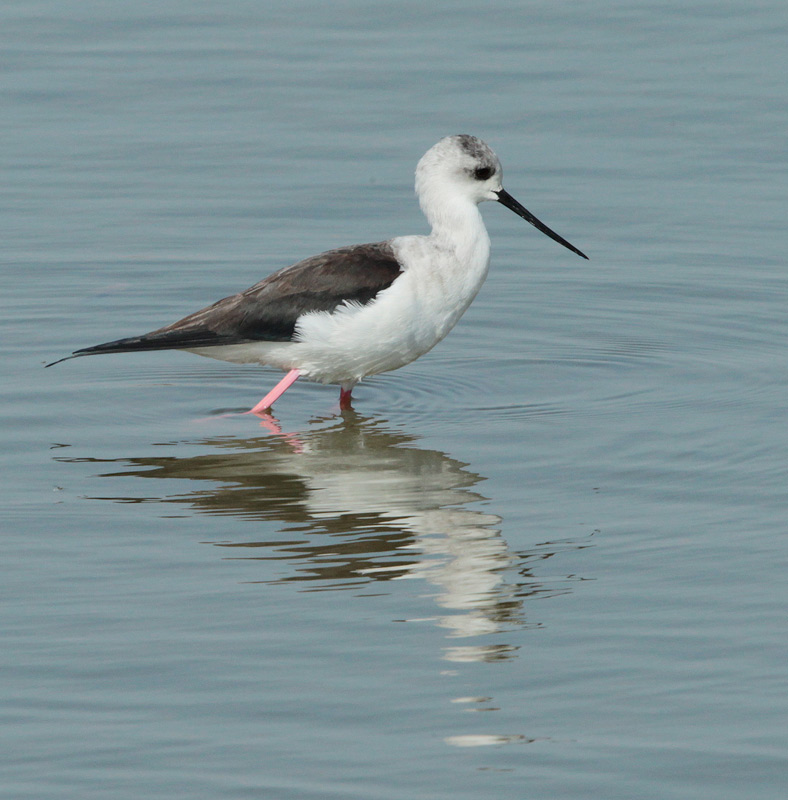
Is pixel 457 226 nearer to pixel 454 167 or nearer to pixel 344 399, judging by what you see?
pixel 454 167

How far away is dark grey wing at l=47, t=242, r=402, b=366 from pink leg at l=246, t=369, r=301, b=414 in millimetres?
307

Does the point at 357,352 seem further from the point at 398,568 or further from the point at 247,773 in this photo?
the point at 247,773

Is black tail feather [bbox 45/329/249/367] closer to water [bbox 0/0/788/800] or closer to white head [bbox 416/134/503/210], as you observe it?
water [bbox 0/0/788/800]

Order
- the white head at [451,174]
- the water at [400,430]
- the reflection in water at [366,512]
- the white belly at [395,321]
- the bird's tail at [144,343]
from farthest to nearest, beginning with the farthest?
the white head at [451,174], the bird's tail at [144,343], the white belly at [395,321], the reflection in water at [366,512], the water at [400,430]

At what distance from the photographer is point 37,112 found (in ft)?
45.2

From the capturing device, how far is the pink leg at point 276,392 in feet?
29.3

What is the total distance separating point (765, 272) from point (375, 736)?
21.7 ft

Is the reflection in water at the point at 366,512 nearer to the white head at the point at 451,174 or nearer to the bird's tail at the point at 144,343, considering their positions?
the bird's tail at the point at 144,343

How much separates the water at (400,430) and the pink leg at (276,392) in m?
0.20

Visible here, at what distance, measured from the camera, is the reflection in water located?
249 inches

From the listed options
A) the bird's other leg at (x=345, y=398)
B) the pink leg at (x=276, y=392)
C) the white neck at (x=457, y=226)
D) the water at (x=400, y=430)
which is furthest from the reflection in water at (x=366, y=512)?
the white neck at (x=457, y=226)

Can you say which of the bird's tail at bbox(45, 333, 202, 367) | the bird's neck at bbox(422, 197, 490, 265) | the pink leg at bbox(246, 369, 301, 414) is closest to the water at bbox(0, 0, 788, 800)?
the pink leg at bbox(246, 369, 301, 414)

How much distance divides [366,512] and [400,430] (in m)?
1.49

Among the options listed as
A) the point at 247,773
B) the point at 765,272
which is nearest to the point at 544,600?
the point at 247,773
